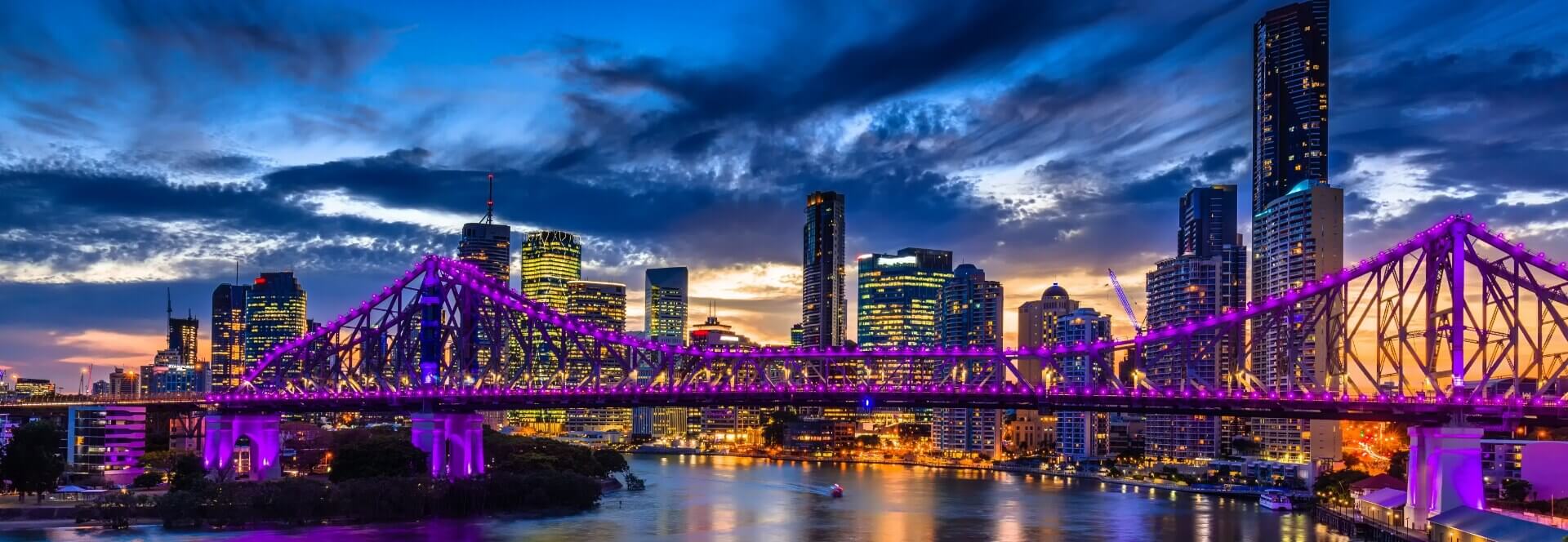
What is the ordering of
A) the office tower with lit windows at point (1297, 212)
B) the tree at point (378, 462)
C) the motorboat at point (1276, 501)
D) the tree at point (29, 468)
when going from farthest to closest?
1. the office tower with lit windows at point (1297, 212)
2. the motorboat at point (1276, 501)
3. the tree at point (378, 462)
4. the tree at point (29, 468)

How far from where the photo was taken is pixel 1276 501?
9762cm

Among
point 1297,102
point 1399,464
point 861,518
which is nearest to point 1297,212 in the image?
point 1297,102

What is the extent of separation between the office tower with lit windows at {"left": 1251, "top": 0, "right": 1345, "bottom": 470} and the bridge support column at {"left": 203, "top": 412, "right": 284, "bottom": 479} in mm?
62674

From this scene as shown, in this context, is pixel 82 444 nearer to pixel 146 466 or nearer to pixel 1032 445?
pixel 146 466

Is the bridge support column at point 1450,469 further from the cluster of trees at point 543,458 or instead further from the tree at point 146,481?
the tree at point 146,481

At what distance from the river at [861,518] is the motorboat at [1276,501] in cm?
110

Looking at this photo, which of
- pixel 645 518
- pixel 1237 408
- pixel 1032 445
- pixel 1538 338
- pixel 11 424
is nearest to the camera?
pixel 1538 338

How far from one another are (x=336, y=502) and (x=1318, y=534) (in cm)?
5073

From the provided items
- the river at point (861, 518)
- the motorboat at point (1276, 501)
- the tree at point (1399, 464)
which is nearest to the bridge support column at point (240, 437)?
the river at point (861, 518)

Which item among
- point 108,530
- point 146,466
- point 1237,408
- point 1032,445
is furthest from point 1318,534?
point 1032,445

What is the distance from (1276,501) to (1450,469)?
129 feet

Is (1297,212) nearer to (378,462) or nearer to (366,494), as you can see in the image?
(378,462)

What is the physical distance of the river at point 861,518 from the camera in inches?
2763

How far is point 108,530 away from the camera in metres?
69.0
